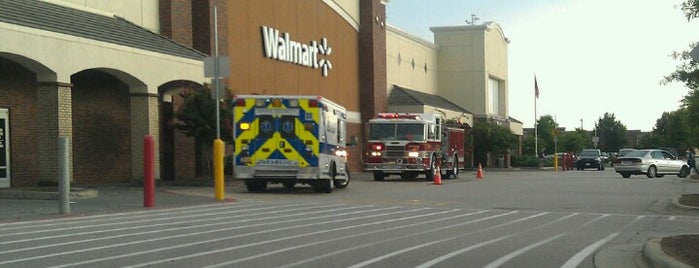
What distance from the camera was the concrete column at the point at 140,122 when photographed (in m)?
26.8

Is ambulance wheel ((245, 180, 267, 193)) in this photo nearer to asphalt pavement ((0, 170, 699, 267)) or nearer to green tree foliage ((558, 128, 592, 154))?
asphalt pavement ((0, 170, 699, 267))

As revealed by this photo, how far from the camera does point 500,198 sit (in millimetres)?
23562

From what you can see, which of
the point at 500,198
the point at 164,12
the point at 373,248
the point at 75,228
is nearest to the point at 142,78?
the point at 164,12

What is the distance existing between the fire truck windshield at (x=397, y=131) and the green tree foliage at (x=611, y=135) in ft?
380

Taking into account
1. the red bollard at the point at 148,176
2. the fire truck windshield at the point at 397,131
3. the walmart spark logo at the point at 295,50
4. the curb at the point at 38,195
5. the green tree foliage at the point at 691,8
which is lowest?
the curb at the point at 38,195

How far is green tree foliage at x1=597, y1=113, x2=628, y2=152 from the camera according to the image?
144 m

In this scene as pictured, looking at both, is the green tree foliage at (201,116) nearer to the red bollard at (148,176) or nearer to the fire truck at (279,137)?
the fire truck at (279,137)

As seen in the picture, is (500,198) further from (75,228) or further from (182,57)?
(75,228)

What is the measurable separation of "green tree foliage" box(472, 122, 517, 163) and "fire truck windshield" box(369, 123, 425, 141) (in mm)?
24015

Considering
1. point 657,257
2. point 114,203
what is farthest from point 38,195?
point 657,257

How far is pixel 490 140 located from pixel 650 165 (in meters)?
17.2

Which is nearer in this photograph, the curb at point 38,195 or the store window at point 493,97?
the curb at point 38,195

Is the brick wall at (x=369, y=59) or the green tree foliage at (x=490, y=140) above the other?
the brick wall at (x=369, y=59)

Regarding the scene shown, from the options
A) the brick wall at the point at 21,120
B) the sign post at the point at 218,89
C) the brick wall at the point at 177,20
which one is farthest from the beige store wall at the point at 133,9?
the sign post at the point at 218,89
